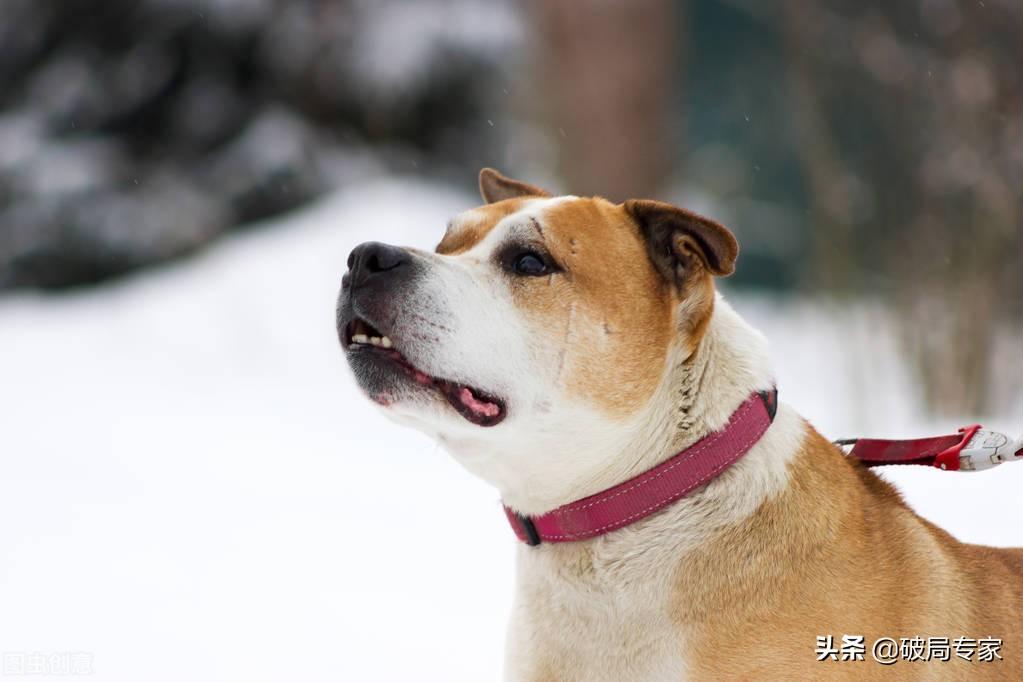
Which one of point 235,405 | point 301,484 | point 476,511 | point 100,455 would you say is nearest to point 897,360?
point 476,511

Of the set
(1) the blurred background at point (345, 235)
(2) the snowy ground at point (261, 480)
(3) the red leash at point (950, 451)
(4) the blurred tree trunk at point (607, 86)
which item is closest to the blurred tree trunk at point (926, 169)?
(1) the blurred background at point (345, 235)

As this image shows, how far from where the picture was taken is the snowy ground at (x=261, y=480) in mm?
4242

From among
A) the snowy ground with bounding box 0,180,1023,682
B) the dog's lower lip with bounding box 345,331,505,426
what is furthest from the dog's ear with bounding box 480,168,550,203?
the snowy ground with bounding box 0,180,1023,682

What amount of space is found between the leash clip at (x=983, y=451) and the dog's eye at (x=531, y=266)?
4.02 ft

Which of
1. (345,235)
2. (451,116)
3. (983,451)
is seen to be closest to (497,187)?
(983,451)

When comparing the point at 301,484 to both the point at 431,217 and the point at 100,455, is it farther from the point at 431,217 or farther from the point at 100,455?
the point at 431,217

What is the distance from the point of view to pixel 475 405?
2494 millimetres

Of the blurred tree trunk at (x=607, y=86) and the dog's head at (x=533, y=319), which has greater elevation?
the blurred tree trunk at (x=607, y=86)

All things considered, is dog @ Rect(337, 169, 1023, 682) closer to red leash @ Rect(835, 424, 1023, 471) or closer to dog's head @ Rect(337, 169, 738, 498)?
dog's head @ Rect(337, 169, 738, 498)

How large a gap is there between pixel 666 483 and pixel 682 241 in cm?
63

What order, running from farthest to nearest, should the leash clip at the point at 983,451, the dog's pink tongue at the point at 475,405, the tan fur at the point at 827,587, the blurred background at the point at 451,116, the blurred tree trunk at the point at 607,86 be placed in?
1. the blurred tree trunk at the point at 607,86
2. the blurred background at the point at 451,116
3. the leash clip at the point at 983,451
4. the dog's pink tongue at the point at 475,405
5. the tan fur at the point at 827,587

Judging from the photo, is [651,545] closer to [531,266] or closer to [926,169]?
[531,266]

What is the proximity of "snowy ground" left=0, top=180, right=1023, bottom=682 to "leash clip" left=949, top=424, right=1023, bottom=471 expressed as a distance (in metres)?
1.19

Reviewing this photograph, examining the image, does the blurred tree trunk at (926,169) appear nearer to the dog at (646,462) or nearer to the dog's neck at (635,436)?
the dog at (646,462)
